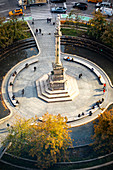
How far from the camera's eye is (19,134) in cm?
4194

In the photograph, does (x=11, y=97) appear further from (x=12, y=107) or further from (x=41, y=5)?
(x=41, y=5)

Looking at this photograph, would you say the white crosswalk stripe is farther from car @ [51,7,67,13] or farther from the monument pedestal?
the monument pedestal

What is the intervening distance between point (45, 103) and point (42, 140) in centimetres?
1595

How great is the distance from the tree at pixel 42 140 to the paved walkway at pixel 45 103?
6.45 meters

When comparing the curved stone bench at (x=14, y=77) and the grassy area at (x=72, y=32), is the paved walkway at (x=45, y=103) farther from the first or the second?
the grassy area at (x=72, y=32)

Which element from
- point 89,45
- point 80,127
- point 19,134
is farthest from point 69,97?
point 89,45

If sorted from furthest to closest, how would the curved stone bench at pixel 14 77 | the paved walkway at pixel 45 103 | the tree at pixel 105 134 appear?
1. the curved stone bench at pixel 14 77
2. the paved walkway at pixel 45 103
3. the tree at pixel 105 134

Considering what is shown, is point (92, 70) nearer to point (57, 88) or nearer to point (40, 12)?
point (57, 88)

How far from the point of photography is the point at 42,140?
39.8 meters

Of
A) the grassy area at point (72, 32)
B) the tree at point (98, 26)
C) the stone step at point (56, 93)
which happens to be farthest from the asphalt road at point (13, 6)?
the stone step at point (56, 93)

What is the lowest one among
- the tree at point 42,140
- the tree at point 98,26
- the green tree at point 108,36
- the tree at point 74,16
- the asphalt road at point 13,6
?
the tree at point 42,140

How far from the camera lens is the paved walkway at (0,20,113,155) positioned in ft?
173

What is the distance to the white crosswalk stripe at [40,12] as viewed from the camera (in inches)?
3322

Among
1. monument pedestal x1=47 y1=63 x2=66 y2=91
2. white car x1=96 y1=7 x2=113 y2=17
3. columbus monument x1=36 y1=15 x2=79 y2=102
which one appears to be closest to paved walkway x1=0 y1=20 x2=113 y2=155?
columbus monument x1=36 y1=15 x2=79 y2=102
